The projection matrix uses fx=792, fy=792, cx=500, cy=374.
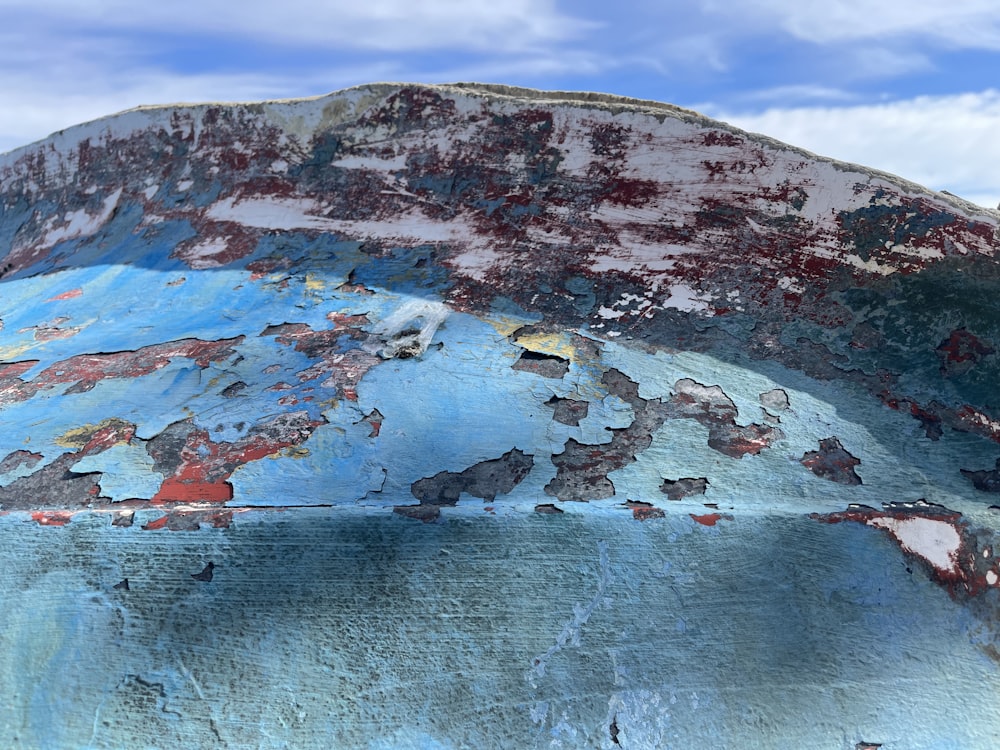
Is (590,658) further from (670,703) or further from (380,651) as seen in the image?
(380,651)

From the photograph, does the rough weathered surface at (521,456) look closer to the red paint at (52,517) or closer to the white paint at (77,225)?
the red paint at (52,517)

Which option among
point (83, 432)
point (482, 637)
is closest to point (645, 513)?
point (482, 637)

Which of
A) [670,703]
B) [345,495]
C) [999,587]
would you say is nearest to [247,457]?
[345,495]

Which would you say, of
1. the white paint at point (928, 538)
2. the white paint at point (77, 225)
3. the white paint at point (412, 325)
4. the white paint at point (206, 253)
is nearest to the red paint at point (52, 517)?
the white paint at point (412, 325)

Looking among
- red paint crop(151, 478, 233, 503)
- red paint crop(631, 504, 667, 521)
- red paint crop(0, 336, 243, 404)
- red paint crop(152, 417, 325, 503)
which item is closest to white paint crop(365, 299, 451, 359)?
red paint crop(152, 417, 325, 503)

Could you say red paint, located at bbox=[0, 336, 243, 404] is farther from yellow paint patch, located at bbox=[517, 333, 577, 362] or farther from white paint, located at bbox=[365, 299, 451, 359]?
yellow paint patch, located at bbox=[517, 333, 577, 362]

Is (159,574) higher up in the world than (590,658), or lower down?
higher up
